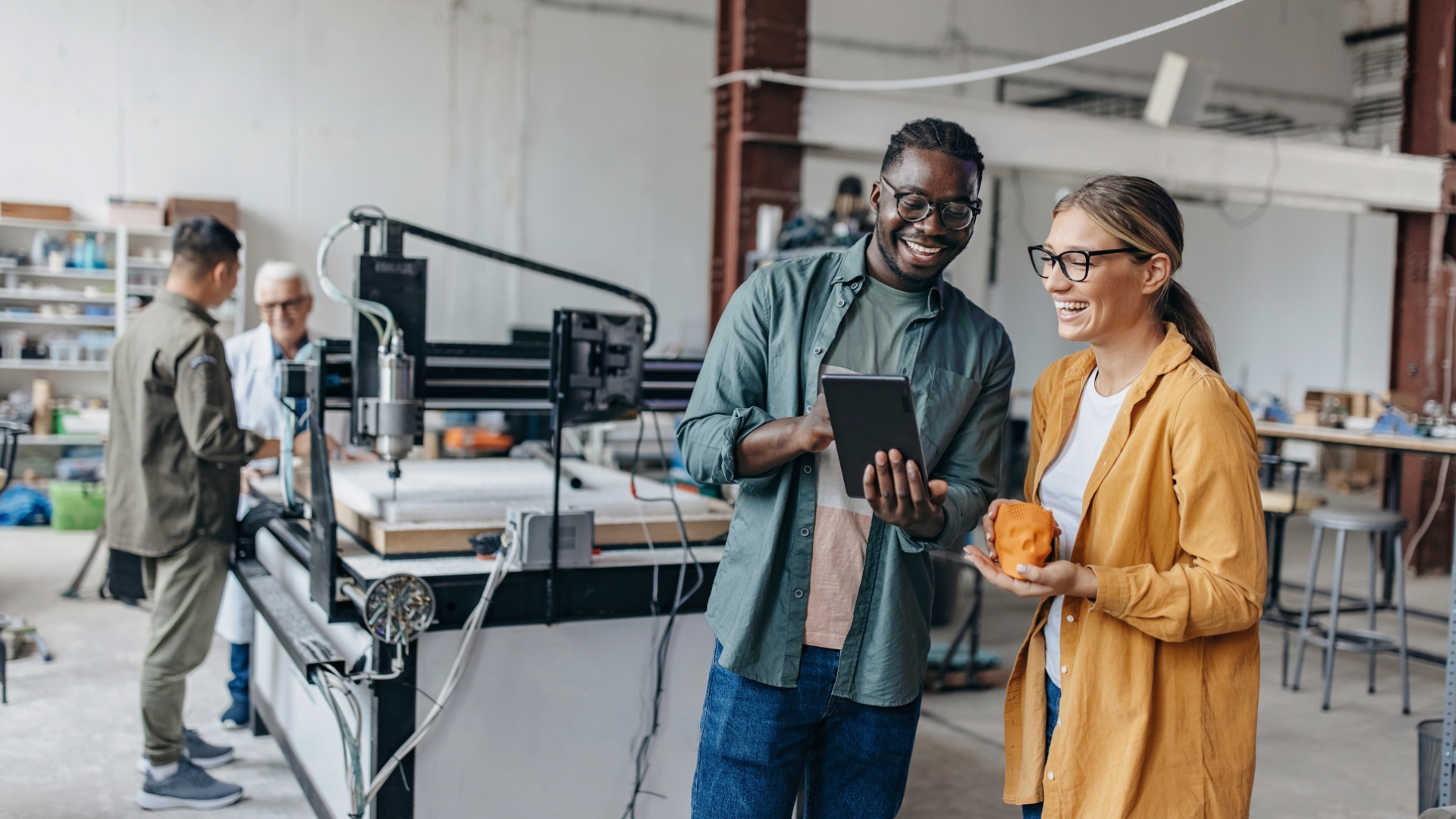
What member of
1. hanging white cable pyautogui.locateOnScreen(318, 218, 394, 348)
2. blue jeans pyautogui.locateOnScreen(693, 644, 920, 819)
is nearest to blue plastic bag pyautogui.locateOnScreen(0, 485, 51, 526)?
hanging white cable pyautogui.locateOnScreen(318, 218, 394, 348)

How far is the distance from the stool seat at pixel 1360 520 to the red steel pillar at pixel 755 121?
280cm

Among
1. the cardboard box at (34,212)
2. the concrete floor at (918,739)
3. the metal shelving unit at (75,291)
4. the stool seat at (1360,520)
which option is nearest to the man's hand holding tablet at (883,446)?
the concrete floor at (918,739)

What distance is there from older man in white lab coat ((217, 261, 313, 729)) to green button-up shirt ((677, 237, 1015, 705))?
2546 millimetres

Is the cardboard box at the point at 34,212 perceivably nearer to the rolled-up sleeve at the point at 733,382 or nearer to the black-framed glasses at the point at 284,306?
the black-framed glasses at the point at 284,306

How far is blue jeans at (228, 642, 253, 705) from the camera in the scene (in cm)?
357

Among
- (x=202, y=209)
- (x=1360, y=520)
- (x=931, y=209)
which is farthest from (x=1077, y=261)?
(x=202, y=209)

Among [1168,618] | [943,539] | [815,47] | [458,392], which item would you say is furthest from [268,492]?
[815,47]

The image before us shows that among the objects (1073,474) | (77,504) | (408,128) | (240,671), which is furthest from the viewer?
(408,128)

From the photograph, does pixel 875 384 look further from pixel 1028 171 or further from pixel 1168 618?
pixel 1028 171

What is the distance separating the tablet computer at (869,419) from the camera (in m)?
1.25

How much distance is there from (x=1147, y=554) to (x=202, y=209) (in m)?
8.14

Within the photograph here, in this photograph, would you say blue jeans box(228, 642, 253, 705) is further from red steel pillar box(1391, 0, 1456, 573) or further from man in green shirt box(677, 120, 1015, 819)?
red steel pillar box(1391, 0, 1456, 573)

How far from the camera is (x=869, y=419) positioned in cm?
128

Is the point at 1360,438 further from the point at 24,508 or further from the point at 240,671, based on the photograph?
the point at 24,508
